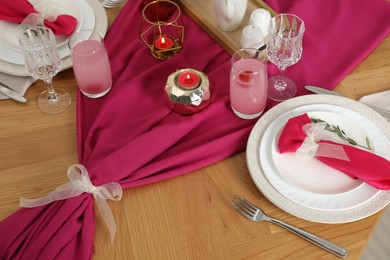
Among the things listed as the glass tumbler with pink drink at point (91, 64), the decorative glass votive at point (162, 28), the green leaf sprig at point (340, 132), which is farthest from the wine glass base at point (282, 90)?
the glass tumbler with pink drink at point (91, 64)

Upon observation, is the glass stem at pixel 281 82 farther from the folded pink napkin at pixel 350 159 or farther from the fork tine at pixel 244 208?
the fork tine at pixel 244 208

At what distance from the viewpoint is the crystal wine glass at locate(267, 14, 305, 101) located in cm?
100

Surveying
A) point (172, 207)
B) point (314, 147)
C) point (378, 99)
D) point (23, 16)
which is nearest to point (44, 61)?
point (23, 16)

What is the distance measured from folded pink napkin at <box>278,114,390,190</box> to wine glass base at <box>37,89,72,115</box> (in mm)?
462

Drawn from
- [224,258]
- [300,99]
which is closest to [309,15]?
[300,99]

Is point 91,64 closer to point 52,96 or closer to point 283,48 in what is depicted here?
point 52,96

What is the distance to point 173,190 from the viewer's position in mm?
925

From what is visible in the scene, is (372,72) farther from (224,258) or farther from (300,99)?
(224,258)

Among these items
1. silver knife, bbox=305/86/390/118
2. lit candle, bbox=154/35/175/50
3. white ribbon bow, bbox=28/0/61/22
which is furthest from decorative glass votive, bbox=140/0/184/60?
silver knife, bbox=305/86/390/118

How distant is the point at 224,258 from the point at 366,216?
0.25 metres

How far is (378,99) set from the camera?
1.04 m

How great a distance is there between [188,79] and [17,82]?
1.25 ft

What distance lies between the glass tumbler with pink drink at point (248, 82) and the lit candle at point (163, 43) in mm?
220

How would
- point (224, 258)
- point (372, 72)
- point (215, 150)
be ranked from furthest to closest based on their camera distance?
point (372, 72), point (215, 150), point (224, 258)
